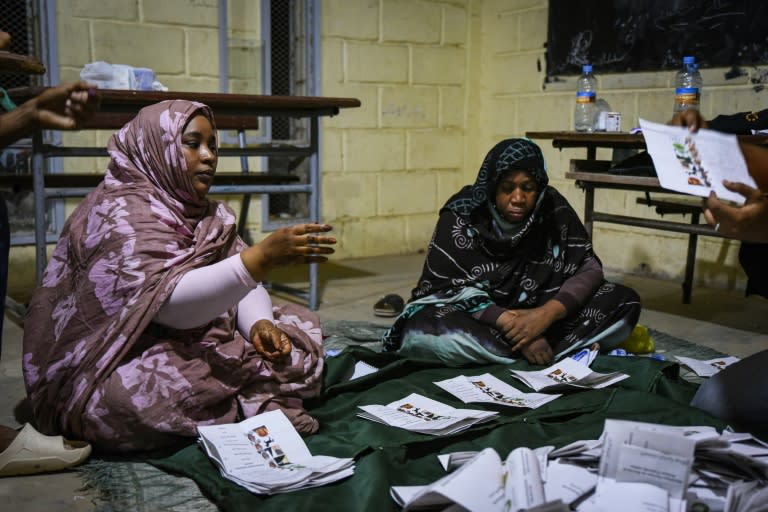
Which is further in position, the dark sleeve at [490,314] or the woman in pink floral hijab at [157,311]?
the dark sleeve at [490,314]

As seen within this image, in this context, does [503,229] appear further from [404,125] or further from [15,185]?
[404,125]

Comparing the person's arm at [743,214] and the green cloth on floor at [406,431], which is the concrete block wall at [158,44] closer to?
the green cloth on floor at [406,431]

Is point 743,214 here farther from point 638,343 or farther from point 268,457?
point 638,343

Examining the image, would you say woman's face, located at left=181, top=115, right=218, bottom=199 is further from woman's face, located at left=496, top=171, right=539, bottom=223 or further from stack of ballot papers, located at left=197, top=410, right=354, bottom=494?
woman's face, located at left=496, top=171, right=539, bottom=223

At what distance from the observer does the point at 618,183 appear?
10.9ft

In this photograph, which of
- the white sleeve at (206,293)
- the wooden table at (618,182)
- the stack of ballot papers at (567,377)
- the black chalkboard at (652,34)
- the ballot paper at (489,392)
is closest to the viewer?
the white sleeve at (206,293)

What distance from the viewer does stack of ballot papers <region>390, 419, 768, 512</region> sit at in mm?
1443

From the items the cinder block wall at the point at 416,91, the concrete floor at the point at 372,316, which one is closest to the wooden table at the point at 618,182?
the concrete floor at the point at 372,316

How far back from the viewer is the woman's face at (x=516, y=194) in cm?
269

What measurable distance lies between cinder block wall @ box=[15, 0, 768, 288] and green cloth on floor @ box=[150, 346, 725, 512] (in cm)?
215

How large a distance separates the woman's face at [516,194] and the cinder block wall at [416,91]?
1.93m

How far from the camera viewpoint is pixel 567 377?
2.52 meters

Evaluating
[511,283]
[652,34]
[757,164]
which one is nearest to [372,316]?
[511,283]

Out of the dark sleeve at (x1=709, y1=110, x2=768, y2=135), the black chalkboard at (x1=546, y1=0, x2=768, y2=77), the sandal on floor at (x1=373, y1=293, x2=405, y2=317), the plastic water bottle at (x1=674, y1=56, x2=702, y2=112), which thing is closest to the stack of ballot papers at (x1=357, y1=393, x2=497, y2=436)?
the sandal on floor at (x1=373, y1=293, x2=405, y2=317)
